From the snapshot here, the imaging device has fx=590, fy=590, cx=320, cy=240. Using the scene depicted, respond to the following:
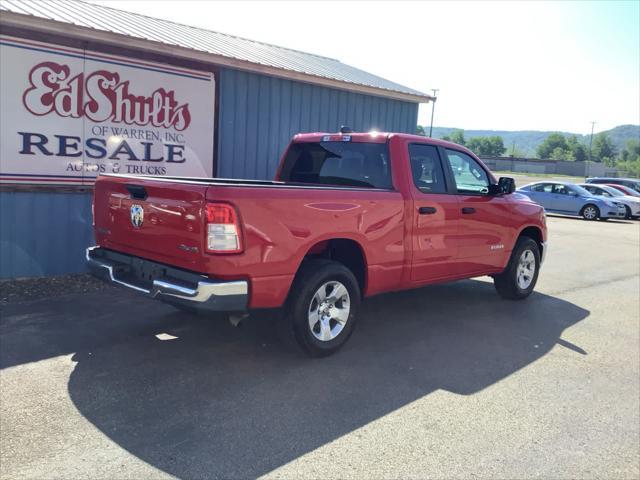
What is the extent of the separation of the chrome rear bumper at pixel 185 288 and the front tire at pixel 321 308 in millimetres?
514

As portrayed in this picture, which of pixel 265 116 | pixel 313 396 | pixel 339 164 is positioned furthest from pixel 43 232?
pixel 313 396

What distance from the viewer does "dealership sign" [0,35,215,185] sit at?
→ 6938 millimetres

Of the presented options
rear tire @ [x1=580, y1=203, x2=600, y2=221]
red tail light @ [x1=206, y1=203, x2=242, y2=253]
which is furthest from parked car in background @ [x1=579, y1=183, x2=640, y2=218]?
red tail light @ [x1=206, y1=203, x2=242, y2=253]

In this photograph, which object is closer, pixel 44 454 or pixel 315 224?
pixel 44 454

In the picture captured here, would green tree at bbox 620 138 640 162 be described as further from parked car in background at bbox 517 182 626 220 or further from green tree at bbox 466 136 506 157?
parked car in background at bbox 517 182 626 220

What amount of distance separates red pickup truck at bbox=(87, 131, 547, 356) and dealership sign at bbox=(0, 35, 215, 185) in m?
2.47

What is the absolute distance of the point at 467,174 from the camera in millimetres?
6613

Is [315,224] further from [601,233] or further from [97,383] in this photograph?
[601,233]

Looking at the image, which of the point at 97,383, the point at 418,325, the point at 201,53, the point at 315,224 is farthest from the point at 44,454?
the point at 201,53

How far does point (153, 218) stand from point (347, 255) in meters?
1.78

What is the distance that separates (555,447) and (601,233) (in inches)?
590

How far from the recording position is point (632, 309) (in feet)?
25.0

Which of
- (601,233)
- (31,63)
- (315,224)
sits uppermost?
(31,63)

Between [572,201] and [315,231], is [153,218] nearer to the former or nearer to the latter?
[315,231]
